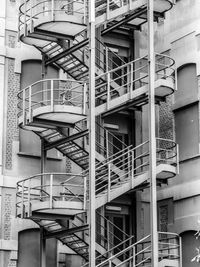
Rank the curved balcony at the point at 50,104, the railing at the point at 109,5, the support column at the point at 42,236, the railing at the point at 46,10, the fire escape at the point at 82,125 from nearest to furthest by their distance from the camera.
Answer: the curved balcony at the point at 50,104 → the fire escape at the point at 82,125 → the support column at the point at 42,236 → the railing at the point at 46,10 → the railing at the point at 109,5

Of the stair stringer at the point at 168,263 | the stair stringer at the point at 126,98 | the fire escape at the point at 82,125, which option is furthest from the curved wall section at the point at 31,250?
the stair stringer at the point at 126,98

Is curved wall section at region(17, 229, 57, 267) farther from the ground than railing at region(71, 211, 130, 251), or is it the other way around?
railing at region(71, 211, 130, 251)

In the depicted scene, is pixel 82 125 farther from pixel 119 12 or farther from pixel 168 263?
pixel 168 263

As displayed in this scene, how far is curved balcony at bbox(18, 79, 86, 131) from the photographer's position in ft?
92.4

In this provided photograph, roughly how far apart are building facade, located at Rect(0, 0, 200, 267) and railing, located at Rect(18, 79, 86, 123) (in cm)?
5

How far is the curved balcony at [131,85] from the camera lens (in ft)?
96.9

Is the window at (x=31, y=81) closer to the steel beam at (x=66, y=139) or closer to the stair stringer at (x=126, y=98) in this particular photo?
the steel beam at (x=66, y=139)

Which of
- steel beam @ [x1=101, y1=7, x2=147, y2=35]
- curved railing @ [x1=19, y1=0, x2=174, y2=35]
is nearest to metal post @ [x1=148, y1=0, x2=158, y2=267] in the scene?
steel beam @ [x1=101, y1=7, x2=147, y2=35]

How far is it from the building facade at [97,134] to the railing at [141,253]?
56 millimetres

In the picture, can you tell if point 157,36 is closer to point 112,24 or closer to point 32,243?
point 112,24

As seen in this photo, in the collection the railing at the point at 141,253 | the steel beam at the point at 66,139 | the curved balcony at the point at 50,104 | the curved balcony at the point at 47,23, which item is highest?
the curved balcony at the point at 47,23

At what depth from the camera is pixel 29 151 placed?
30.6 m

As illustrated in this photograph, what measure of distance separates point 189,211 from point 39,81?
6.80 metres

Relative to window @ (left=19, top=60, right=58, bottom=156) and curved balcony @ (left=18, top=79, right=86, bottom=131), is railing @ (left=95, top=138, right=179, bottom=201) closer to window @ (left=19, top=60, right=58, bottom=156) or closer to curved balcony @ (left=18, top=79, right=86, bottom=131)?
curved balcony @ (left=18, top=79, right=86, bottom=131)
